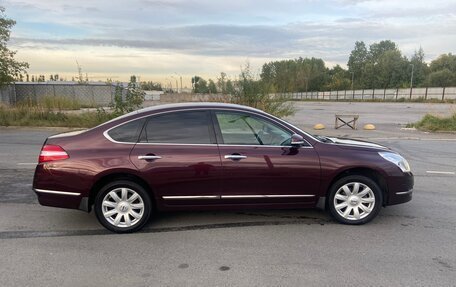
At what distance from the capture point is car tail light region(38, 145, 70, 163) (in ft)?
15.1

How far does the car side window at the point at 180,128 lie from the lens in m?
4.71

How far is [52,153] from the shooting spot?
4.62 m

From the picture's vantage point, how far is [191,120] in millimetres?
4820

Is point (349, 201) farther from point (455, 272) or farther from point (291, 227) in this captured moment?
point (455, 272)

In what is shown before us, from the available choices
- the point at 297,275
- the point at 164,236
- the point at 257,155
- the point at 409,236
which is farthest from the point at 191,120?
the point at 409,236

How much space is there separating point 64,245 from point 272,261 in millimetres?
2334

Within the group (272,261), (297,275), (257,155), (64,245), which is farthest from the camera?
(257,155)

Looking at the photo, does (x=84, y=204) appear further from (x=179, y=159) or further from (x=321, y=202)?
(x=321, y=202)

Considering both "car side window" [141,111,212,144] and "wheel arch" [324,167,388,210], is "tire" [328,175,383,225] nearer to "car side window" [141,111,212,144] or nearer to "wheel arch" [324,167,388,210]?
"wheel arch" [324,167,388,210]

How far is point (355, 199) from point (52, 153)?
382cm

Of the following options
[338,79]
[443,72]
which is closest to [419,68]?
[443,72]

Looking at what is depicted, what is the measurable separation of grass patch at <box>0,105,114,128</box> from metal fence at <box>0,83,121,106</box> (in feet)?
30.9

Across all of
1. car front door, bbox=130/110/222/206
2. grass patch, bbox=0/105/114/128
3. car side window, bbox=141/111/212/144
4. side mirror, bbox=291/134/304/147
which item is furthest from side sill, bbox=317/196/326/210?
grass patch, bbox=0/105/114/128

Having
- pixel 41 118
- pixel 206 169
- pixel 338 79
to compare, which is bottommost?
pixel 41 118
